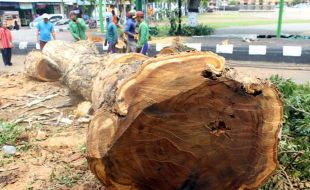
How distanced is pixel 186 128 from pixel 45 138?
3127 mm

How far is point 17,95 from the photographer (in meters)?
7.64

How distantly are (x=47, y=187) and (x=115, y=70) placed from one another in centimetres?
142

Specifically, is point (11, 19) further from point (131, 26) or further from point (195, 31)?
point (131, 26)

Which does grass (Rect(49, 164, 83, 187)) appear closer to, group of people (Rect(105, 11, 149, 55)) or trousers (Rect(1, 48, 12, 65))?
group of people (Rect(105, 11, 149, 55))

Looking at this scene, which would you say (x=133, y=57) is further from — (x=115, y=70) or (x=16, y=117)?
(x=16, y=117)

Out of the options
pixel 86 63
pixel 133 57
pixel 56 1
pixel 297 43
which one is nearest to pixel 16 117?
pixel 86 63

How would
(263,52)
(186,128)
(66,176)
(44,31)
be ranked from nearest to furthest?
(186,128) → (66,176) → (263,52) → (44,31)

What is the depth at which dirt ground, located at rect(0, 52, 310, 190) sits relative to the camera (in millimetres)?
4176

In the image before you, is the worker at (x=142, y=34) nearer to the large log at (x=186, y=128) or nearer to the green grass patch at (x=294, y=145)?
the green grass patch at (x=294, y=145)

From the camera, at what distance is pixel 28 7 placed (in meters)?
36.8

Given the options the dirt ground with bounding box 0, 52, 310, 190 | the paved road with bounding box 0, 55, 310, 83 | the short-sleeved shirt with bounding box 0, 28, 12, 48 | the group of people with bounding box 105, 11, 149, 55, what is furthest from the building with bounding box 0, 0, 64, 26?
the dirt ground with bounding box 0, 52, 310, 190

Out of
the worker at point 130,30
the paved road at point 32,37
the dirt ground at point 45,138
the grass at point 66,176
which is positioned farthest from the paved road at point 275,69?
the paved road at point 32,37

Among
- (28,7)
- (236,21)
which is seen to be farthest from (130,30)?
(28,7)

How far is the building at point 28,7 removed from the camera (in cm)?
3553
